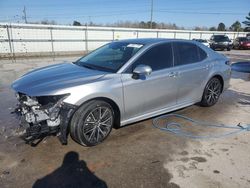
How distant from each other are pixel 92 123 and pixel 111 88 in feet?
2.08

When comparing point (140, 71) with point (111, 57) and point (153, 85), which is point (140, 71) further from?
point (111, 57)

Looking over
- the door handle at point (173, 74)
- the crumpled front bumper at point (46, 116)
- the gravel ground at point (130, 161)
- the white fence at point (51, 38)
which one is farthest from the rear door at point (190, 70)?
the white fence at point (51, 38)

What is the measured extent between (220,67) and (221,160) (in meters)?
2.91

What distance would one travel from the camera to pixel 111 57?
447cm

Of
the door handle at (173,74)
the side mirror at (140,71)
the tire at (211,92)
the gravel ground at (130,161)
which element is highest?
the side mirror at (140,71)

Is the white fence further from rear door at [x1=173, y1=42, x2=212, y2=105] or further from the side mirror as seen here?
the side mirror

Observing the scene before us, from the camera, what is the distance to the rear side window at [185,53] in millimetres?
4672

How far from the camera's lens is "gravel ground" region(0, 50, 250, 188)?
2.89 m

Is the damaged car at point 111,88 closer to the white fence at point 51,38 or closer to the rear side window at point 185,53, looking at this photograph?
the rear side window at point 185,53

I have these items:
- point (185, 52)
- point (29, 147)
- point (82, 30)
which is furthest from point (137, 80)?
point (82, 30)

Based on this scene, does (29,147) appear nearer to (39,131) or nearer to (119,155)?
(39,131)

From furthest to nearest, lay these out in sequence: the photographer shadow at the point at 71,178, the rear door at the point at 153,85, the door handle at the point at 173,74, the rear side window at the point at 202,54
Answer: the rear side window at the point at 202,54 → the door handle at the point at 173,74 → the rear door at the point at 153,85 → the photographer shadow at the point at 71,178

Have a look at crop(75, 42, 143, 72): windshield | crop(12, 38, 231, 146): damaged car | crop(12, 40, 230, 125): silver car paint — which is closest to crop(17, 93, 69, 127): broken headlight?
crop(12, 38, 231, 146): damaged car

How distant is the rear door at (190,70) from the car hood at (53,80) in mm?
1765
